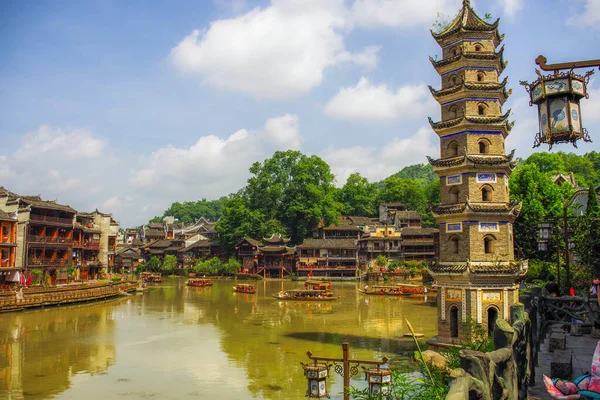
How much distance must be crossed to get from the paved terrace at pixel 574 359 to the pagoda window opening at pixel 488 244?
358 inches

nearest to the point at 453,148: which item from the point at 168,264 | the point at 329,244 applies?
the point at 329,244

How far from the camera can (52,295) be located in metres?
41.1

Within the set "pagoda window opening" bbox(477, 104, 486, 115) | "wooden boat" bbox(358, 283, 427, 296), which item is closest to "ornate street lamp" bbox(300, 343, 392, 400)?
"pagoda window opening" bbox(477, 104, 486, 115)

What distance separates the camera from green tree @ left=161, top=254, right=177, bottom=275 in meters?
84.2

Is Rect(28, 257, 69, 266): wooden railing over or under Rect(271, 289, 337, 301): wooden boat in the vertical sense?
over

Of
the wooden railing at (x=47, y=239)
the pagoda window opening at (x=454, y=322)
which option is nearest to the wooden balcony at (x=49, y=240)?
the wooden railing at (x=47, y=239)

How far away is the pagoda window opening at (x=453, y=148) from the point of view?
24984 mm

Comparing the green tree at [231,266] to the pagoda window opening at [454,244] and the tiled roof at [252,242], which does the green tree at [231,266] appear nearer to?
the tiled roof at [252,242]

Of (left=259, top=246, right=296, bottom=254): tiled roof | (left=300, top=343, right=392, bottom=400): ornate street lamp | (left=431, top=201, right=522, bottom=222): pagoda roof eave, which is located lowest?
(left=300, top=343, right=392, bottom=400): ornate street lamp

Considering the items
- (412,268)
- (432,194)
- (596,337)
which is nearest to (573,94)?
(596,337)

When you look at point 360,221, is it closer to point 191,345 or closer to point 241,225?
point 241,225

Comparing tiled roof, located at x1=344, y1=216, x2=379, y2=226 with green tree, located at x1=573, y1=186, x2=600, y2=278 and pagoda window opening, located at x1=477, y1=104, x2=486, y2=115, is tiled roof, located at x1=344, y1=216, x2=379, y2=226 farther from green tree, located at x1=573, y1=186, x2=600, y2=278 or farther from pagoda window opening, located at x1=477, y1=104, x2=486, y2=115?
green tree, located at x1=573, y1=186, x2=600, y2=278

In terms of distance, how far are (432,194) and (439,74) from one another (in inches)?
2605

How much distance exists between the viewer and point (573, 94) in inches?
326
